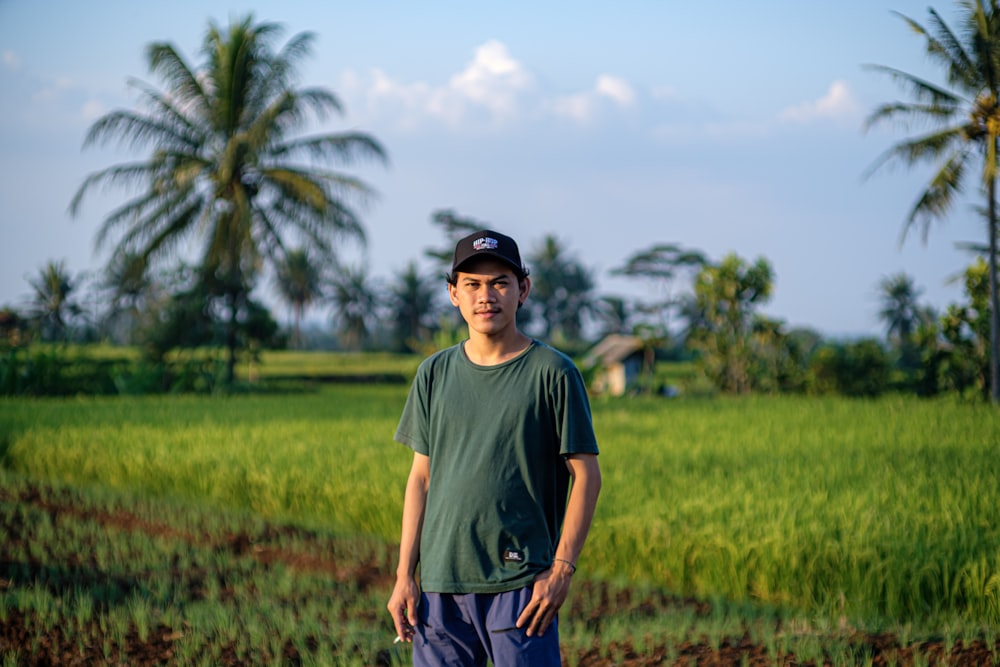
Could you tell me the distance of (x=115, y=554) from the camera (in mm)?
5742

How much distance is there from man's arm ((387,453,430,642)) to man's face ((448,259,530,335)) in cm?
37

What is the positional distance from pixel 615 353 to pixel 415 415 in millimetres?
28702

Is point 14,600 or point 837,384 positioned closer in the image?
point 14,600

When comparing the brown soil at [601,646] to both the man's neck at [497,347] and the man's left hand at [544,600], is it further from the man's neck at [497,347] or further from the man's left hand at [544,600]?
the man's neck at [497,347]


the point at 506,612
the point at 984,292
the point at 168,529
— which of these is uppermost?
the point at 984,292

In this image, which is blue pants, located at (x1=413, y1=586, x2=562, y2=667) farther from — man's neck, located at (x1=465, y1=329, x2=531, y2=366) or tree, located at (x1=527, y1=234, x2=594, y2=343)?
tree, located at (x1=527, y1=234, x2=594, y2=343)

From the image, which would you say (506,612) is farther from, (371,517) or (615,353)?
(615,353)

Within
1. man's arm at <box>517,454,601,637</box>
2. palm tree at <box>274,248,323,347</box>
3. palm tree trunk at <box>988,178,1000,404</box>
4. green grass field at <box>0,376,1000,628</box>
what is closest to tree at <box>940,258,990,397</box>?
palm tree trunk at <box>988,178,1000,404</box>

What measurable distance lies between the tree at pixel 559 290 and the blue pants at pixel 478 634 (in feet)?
141

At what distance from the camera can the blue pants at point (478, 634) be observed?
1.96 meters

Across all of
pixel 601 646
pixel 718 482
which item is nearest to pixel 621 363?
pixel 718 482

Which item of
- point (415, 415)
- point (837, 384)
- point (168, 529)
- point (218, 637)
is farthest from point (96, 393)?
point (415, 415)

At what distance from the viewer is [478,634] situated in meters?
2.04

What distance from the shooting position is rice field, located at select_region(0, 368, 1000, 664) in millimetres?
4863
